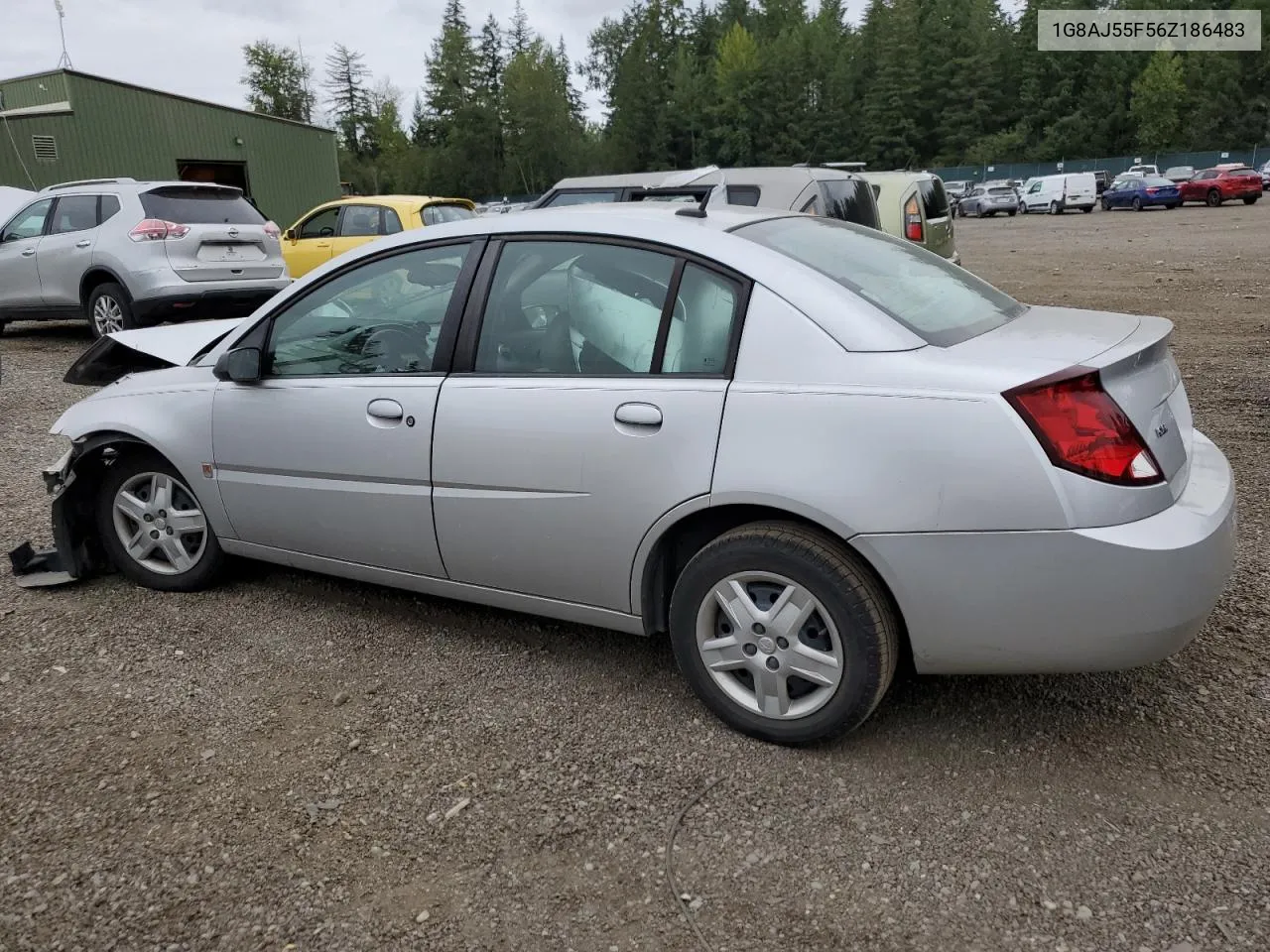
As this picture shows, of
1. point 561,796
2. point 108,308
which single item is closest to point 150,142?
point 108,308

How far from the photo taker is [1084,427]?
2504mm

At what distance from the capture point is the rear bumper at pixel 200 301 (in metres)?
9.76

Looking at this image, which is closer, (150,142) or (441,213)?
(441,213)

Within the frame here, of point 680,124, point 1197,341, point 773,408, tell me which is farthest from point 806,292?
point 680,124

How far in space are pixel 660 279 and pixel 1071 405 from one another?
50.6 inches

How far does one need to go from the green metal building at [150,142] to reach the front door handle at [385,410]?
73.2 feet

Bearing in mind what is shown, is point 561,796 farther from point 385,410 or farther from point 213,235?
point 213,235

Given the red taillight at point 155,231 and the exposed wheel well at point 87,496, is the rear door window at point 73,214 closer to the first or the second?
the red taillight at point 155,231

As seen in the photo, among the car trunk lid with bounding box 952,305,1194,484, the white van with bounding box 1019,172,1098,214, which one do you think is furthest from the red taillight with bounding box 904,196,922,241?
the white van with bounding box 1019,172,1098,214

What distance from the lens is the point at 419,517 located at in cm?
346

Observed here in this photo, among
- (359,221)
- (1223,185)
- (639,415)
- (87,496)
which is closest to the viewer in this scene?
(639,415)

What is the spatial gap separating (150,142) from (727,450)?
2596cm

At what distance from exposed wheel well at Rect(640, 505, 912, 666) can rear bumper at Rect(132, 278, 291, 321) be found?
26.0 feet

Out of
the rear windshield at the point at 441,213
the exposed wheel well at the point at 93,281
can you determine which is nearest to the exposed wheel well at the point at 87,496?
A: the exposed wheel well at the point at 93,281
